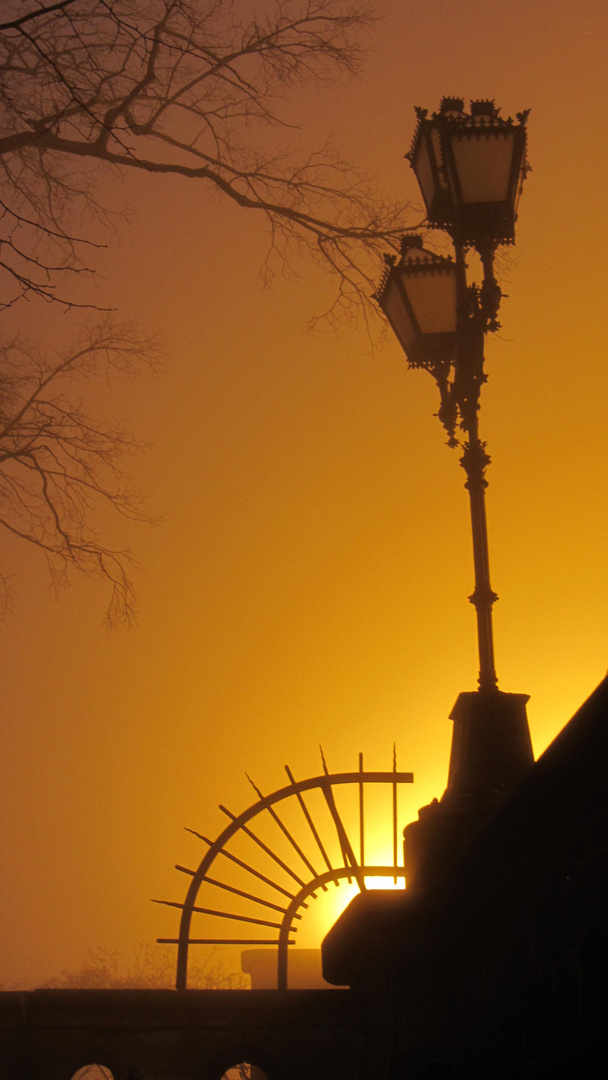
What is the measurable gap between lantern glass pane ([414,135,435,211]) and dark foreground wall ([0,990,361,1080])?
388 cm

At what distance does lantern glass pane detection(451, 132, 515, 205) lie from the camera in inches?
198

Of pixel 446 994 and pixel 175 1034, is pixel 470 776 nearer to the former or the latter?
pixel 446 994

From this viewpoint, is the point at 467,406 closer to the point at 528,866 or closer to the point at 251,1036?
the point at 528,866

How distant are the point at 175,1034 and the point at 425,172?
433 centimetres

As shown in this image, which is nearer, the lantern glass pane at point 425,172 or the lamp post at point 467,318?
the lamp post at point 467,318

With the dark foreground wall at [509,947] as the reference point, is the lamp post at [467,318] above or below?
above

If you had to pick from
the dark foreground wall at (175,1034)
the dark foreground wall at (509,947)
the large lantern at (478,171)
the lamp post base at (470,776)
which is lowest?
the dark foreground wall at (175,1034)

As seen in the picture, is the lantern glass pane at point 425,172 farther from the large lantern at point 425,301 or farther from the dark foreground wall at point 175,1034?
the dark foreground wall at point 175,1034

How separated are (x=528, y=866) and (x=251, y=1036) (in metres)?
1.87

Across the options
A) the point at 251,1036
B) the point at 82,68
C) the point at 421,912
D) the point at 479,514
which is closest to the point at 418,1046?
the point at 421,912

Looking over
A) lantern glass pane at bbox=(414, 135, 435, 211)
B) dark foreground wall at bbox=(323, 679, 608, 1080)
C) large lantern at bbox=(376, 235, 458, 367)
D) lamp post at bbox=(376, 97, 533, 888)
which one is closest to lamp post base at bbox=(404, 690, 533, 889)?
lamp post at bbox=(376, 97, 533, 888)

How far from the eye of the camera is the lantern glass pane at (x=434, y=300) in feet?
17.5

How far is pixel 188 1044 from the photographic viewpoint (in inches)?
171

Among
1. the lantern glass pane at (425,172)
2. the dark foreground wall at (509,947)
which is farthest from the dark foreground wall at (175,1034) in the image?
the lantern glass pane at (425,172)
